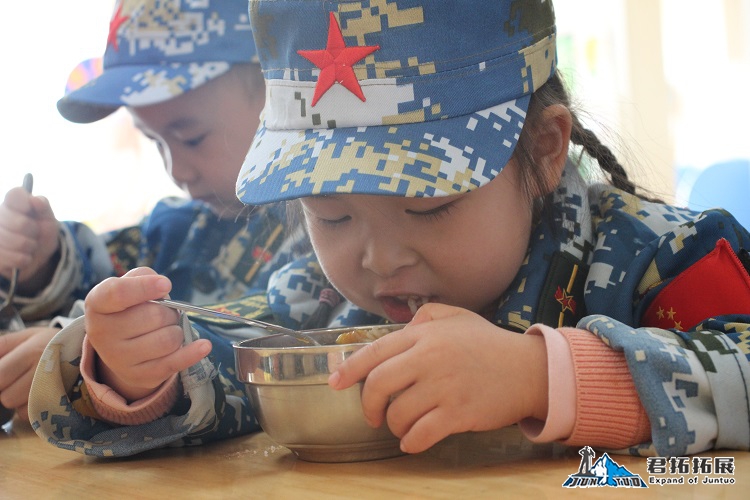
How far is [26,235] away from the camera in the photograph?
1317 mm

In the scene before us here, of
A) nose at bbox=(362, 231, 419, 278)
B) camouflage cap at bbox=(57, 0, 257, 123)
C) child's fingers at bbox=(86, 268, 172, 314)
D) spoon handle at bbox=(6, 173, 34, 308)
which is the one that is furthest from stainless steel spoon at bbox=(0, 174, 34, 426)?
nose at bbox=(362, 231, 419, 278)

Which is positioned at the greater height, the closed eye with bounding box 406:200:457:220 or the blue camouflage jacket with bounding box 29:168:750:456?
the closed eye with bounding box 406:200:457:220

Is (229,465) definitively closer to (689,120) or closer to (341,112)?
(341,112)

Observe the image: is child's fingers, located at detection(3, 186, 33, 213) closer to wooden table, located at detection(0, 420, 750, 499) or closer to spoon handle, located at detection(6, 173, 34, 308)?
spoon handle, located at detection(6, 173, 34, 308)

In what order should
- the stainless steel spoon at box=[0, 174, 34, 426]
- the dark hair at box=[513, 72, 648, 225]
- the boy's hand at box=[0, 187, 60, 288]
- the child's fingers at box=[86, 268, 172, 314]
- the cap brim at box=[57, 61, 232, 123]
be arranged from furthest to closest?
the cap brim at box=[57, 61, 232, 123]
the boy's hand at box=[0, 187, 60, 288]
the stainless steel spoon at box=[0, 174, 34, 426]
the dark hair at box=[513, 72, 648, 225]
the child's fingers at box=[86, 268, 172, 314]

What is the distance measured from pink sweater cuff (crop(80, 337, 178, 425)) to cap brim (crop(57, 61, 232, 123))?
0.67m

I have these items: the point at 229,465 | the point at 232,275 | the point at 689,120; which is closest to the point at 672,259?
the point at 229,465

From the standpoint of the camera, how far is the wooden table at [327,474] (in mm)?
589

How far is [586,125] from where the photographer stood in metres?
1.04

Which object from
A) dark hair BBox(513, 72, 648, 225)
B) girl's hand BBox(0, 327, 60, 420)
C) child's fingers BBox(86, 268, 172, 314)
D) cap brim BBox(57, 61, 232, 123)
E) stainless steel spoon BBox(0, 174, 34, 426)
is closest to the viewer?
child's fingers BBox(86, 268, 172, 314)

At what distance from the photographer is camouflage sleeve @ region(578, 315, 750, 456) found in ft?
2.14

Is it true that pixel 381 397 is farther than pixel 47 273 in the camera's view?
No

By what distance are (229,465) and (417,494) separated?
0.23 m

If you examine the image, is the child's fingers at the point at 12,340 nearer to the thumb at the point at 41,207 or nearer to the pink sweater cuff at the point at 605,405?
the thumb at the point at 41,207
